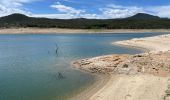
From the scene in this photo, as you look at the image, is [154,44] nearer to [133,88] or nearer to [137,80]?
[137,80]

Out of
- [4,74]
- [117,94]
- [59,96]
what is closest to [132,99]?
[117,94]

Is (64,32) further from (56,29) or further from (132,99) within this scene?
(132,99)

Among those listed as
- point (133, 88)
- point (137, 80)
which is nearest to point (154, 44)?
point (137, 80)

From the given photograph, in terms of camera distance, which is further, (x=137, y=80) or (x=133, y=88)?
(x=137, y=80)

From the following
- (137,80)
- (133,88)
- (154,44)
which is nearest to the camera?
(133,88)

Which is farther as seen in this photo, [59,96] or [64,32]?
[64,32]

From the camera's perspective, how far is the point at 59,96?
56.7 feet

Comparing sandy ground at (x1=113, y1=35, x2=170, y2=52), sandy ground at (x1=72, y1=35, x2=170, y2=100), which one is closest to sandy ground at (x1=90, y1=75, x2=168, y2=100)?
sandy ground at (x1=72, y1=35, x2=170, y2=100)

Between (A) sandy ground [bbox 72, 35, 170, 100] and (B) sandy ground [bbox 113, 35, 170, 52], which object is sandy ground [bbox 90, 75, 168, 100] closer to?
(A) sandy ground [bbox 72, 35, 170, 100]

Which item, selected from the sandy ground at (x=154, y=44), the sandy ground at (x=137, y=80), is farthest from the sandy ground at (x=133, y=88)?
the sandy ground at (x=154, y=44)

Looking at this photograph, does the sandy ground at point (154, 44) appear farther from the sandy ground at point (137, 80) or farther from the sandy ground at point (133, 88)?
the sandy ground at point (133, 88)

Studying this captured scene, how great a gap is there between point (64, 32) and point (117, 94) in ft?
304

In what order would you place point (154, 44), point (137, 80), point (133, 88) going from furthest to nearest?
point (154, 44), point (137, 80), point (133, 88)

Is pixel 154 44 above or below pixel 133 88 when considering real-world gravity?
below
